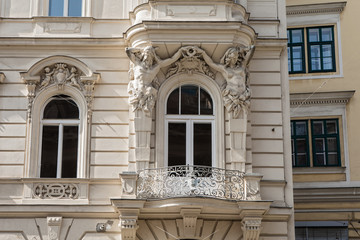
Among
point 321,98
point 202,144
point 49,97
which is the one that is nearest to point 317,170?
point 321,98

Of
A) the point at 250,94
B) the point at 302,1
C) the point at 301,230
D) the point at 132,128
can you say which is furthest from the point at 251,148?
the point at 302,1

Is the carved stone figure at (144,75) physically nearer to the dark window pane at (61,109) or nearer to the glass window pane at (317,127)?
the dark window pane at (61,109)

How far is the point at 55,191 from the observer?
17.6 m

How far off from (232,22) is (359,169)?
7491 millimetres

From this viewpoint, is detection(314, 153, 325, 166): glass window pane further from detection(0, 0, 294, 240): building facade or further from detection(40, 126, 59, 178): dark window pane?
detection(40, 126, 59, 178): dark window pane

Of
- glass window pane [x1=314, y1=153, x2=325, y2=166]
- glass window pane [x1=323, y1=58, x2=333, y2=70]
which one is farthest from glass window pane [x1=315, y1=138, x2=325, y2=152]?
glass window pane [x1=323, y1=58, x2=333, y2=70]

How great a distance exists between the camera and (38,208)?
682 inches

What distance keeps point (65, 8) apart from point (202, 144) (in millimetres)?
A: 5706

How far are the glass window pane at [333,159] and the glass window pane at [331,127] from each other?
817 mm

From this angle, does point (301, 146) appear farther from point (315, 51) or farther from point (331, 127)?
point (315, 51)

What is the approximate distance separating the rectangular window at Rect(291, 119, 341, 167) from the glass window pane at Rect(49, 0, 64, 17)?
9088mm

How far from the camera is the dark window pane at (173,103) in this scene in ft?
60.0

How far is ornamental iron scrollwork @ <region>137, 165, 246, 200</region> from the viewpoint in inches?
661

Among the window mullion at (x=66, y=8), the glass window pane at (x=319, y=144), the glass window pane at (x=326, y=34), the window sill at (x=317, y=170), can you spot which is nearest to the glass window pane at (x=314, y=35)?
the glass window pane at (x=326, y=34)
